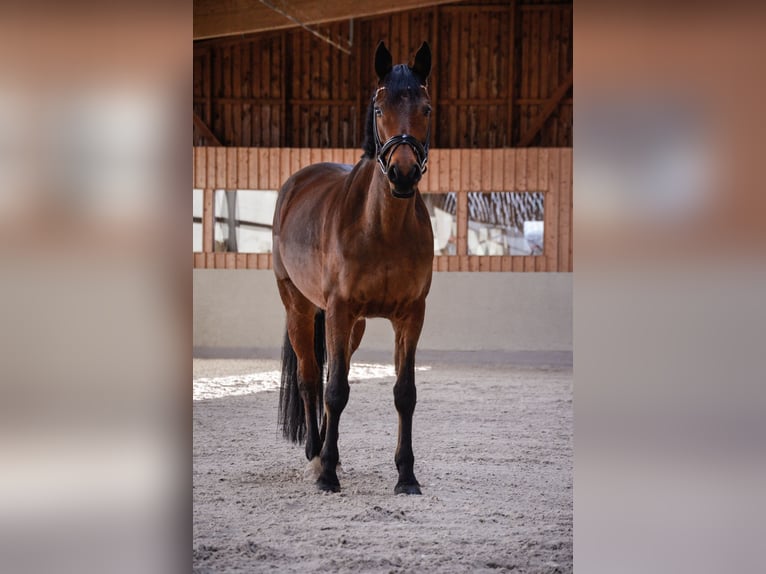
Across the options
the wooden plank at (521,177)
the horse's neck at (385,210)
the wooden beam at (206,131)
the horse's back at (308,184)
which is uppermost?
the wooden beam at (206,131)

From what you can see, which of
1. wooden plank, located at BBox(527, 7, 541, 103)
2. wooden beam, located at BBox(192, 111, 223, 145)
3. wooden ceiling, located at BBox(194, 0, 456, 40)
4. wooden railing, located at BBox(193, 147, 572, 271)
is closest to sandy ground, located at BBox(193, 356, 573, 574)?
wooden ceiling, located at BBox(194, 0, 456, 40)

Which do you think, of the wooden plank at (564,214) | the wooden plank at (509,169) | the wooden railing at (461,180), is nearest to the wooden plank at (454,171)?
the wooden railing at (461,180)

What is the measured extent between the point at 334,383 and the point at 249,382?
406cm

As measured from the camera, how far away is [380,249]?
3.69 metres

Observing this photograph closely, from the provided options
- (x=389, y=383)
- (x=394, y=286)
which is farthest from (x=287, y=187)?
(x=389, y=383)

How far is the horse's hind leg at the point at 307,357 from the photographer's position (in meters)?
4.27

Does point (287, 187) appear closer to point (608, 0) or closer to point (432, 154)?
point (608, 0)

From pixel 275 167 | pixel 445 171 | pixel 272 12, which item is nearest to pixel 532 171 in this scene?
pixel 445 171

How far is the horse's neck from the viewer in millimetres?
3648

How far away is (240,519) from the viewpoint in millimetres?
3186

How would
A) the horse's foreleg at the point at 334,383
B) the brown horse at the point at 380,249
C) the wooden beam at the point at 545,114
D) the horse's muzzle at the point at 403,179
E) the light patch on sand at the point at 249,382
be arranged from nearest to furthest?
the horse's muzzle at the point at 403,179 → the brown horse at the point at 380,249 → the horse's foreleg at the point at 334,383 → the light patch on sand at the point at 249,382 → the wooden beam at the point at 545,114

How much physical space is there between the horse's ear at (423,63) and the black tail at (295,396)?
1.50m

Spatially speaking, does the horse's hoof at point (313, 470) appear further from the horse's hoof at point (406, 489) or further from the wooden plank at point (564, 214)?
the wooden plank at point (564, 214)

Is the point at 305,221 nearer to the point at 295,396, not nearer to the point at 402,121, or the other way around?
the point at 295,396
